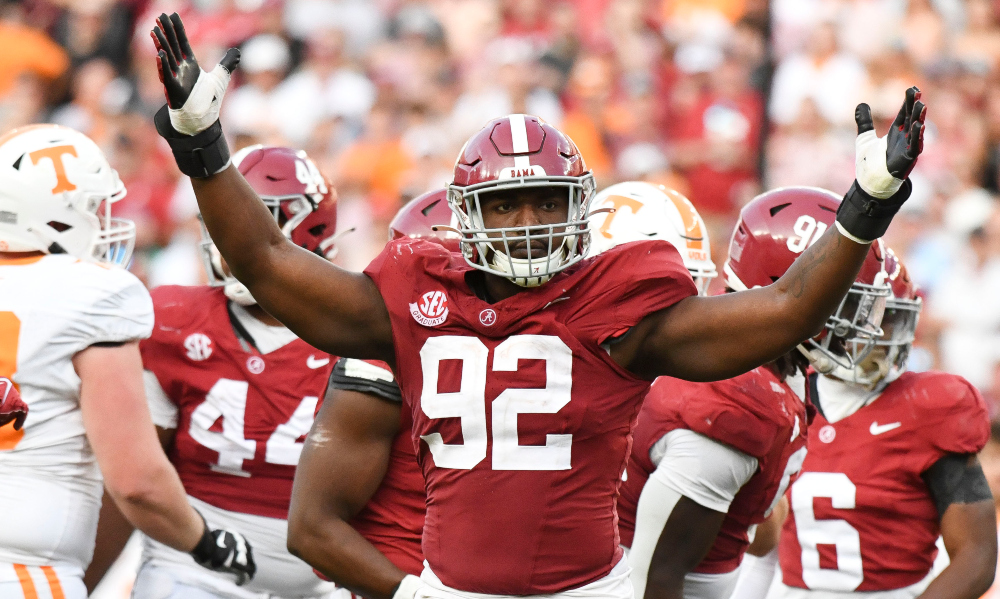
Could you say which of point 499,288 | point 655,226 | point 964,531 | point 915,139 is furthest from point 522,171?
point 964,531

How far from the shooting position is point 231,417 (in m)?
3.80

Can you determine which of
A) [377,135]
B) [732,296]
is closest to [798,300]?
[732,296]

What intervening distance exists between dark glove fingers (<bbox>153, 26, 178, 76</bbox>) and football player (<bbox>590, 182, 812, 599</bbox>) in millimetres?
1579

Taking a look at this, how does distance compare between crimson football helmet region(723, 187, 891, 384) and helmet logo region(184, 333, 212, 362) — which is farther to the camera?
helmet logo region(184, 333, 212, 362)

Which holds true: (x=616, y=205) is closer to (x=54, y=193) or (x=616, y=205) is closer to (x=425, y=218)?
(x=425, y=218)

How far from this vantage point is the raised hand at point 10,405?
2.98 meters

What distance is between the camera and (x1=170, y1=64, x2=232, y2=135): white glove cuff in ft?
7.92

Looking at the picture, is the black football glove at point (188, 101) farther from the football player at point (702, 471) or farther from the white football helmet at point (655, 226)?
the white football helmet at point (655, 226)

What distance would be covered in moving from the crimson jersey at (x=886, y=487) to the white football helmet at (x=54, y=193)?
236 centimetres

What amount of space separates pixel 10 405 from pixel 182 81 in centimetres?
107

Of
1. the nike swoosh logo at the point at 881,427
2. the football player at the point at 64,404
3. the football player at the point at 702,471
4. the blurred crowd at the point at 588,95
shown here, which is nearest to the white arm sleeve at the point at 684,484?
the football player at the point at 702,471

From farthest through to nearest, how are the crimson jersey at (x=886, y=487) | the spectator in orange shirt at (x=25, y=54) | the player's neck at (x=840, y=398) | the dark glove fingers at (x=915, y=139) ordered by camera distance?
1. the spectator in orange shirt at (x=25, y=54)
2. the player's neck at (x=840, y=398)
3. the crimson jersey at (x=886, y=487)
4. the dark glove fingers at (x=915, y=139)

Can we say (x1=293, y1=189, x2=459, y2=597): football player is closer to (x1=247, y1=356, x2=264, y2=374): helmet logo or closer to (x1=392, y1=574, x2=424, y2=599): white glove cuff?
(x1=392, y1=574, x2=424, y2=599): white glove cuff

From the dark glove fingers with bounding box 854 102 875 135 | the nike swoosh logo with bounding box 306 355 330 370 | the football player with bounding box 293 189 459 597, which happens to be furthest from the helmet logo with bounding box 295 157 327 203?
the dark glove fingers with bounding box 854 102 875 135
